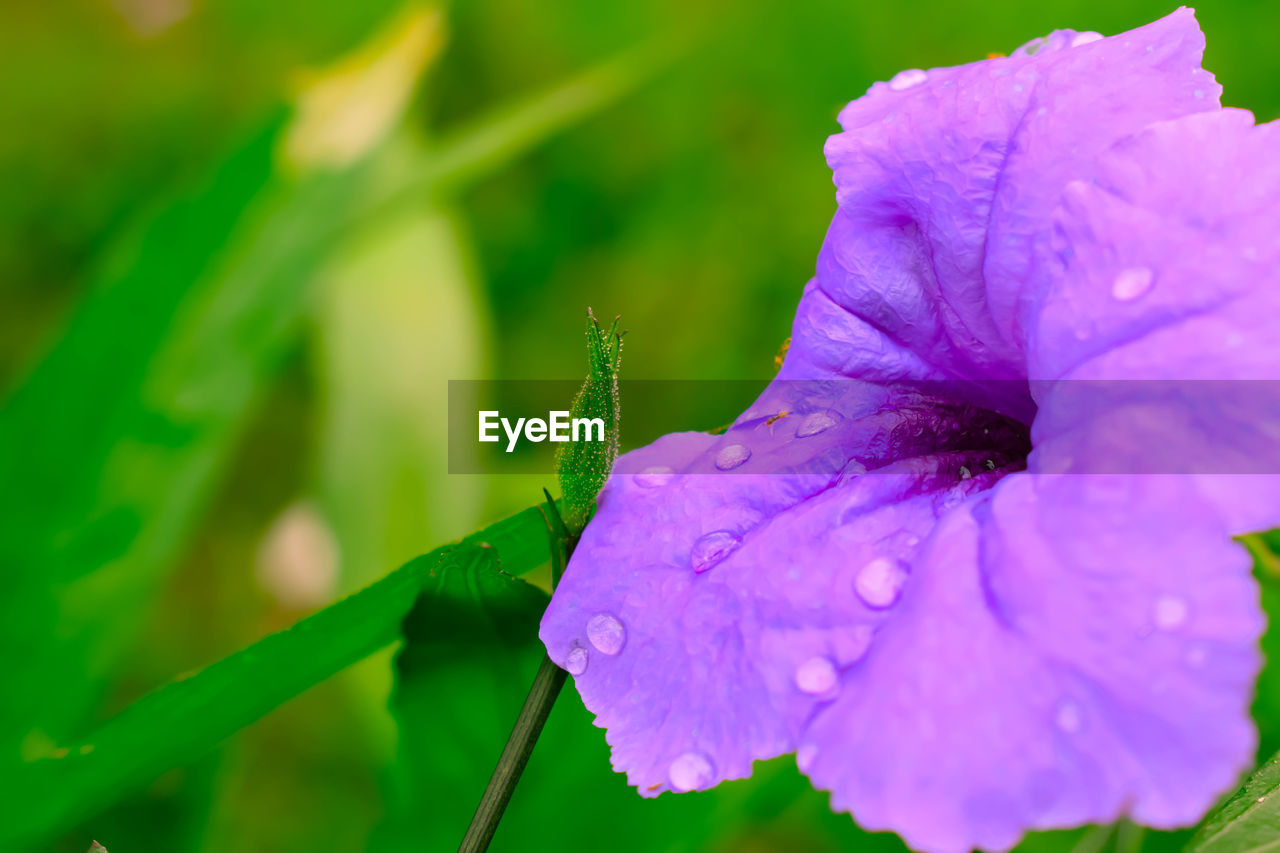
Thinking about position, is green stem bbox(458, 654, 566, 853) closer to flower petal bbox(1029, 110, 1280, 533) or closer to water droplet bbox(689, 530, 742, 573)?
water droplet bbox(689, 530, 742, 573)

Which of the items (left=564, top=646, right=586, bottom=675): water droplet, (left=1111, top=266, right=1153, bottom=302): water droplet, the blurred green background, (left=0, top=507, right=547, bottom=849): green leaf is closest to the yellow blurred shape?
the blurred green background

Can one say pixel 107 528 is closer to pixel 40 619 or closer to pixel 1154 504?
pixel 40 619

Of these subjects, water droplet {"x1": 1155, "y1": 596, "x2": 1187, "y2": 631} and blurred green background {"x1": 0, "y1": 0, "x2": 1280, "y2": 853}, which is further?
blurred green background {"x1": 0, "y1": 0, "x2": 1280, "y2": 853}

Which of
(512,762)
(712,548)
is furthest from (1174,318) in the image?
(512,762)

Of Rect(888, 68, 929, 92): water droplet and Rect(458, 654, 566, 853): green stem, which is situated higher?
Rect(888, 68, 929, 92): water droplet

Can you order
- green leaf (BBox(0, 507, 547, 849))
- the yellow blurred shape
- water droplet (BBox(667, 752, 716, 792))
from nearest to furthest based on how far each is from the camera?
water droplet (BBox(667, 752, 716, 792)), green leaf (BBox(0, 507, 547, 849)), the yellow blurred shape

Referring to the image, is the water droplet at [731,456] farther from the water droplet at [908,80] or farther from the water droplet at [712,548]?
the water droplet at [908,80]

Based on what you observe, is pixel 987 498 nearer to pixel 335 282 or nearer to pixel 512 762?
pixel 512 762
